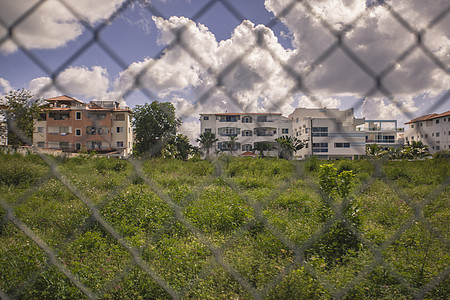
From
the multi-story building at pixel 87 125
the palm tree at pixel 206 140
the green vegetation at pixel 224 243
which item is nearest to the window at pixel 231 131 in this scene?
the palm tree at pixel 206 140

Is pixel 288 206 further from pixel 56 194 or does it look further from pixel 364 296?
pixel 56 194

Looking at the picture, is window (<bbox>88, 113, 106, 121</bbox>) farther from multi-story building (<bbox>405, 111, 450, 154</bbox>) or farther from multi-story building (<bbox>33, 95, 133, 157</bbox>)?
multi-story building (<bbox>405, 111, 450, 154</bbox>)

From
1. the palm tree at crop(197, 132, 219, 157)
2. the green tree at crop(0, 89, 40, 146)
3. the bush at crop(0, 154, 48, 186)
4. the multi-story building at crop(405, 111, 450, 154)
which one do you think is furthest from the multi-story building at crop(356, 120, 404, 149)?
the bush at crop(0, 154, 48, 186)

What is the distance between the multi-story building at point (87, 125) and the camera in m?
0.59

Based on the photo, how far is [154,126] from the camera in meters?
0.78

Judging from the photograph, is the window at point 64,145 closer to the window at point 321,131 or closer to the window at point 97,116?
the window at point 97,116

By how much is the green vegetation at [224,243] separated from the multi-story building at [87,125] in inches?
4.4

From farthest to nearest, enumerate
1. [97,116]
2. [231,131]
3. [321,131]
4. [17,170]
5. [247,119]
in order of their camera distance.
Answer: [17,170] → [231,131] → [321,131] → [247,119] → [97,116]

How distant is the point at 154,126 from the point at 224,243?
6.03 feet

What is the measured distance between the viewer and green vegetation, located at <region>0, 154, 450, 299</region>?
4.49 feet

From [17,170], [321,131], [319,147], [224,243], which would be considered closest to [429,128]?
[321,131]

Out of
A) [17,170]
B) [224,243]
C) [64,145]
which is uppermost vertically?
[64,145]

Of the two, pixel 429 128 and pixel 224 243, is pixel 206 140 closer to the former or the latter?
pixel 429 128

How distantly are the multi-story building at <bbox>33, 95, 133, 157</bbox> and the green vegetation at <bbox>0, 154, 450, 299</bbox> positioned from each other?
0.11 m
